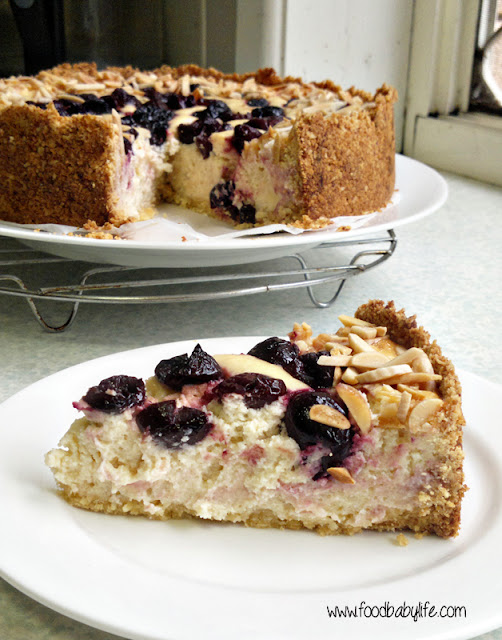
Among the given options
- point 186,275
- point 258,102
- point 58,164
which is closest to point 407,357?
point 186,275

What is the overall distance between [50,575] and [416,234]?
166cm

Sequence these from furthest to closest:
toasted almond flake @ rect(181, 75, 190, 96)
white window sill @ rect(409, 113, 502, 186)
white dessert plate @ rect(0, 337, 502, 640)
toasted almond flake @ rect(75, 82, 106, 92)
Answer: white window sill @ rect(409, 113, 502, 186)
toasted almond flake @ rect(181, 75, 190, 96)
toasted almond flake @ rect(75, 82, 106, 92)
white dessert plate @ rect(0, 337, 502, 640)

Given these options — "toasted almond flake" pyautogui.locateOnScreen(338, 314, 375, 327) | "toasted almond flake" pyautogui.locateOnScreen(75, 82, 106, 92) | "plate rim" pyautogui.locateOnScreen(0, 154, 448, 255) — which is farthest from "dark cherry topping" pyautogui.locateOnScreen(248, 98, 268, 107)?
"toasted almond flake" pyautogui.locateOnScreen(338, 314, 375, 327)

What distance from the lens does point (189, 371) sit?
36.9 inches

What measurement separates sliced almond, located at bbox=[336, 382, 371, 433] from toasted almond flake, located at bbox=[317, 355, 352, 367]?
5 cm

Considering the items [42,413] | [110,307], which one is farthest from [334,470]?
[110,307]

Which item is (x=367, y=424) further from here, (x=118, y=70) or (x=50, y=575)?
(x=118, y=70)

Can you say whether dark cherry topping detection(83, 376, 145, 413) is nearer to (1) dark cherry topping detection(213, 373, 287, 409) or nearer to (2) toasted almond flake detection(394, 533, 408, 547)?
(1) dark cherry topping detection(213, 373, 287, 409)

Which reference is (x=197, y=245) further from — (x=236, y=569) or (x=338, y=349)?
→ (x=236, y=569)

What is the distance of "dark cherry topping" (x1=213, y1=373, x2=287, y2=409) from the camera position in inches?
35.7

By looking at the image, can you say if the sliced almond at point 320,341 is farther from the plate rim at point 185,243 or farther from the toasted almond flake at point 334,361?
the plate rim at point 185,243

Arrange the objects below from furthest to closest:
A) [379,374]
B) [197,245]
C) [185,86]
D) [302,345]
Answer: [185,86]
[197,245]
[302,345]
[379,374]

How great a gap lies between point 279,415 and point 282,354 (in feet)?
0.35

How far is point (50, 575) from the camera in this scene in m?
0.76
